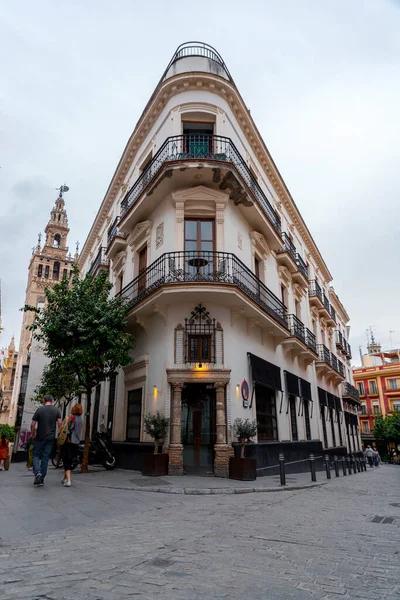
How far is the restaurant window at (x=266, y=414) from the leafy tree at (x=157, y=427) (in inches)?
146

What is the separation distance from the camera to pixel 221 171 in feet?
43.6

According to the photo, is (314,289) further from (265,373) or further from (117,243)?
(117,243)

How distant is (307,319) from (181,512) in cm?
1887

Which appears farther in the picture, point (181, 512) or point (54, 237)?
point (54, 237)

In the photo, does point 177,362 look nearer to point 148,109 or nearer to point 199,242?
point 199,242

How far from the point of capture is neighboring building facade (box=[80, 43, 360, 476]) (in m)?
11.9

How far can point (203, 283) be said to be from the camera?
1164 centimetres

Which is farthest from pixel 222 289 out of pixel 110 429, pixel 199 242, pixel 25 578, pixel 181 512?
pixel 25 578

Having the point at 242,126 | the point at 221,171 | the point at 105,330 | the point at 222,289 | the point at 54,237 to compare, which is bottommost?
the point at 105,330

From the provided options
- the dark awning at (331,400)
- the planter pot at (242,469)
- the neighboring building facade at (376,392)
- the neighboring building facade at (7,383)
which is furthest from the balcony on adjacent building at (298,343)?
the neighboring building facade at (7,383)

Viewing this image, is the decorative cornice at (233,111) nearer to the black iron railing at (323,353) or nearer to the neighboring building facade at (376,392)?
the black iron railing at (323,353)

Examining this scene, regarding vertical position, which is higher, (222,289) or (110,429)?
(222,289)

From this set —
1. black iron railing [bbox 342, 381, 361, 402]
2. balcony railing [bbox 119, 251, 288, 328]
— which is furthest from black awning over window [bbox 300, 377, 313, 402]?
black iron railing [bbox 342, 381, 361, 402]

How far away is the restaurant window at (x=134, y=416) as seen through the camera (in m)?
13.5
